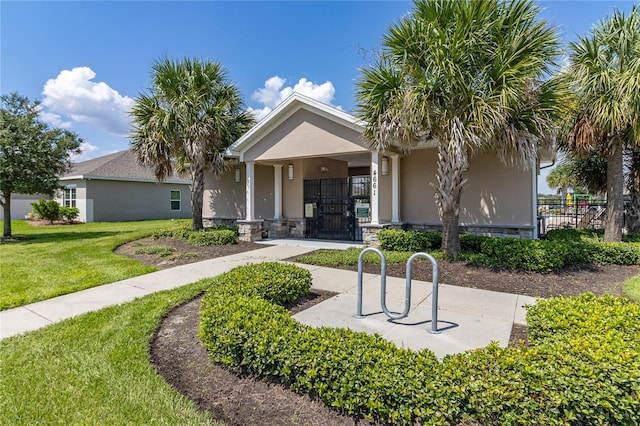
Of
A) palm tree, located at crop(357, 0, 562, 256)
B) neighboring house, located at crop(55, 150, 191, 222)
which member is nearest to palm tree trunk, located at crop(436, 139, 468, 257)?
palm tree, located at crop(357, 0, 562, 256)

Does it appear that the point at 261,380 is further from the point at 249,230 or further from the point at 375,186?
the point at 249,230

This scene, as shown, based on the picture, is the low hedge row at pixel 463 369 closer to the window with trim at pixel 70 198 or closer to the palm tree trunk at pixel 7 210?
the palm tree trunk at pixel 7 210

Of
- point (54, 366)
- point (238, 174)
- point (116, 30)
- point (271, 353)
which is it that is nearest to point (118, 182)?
point (238, 174)

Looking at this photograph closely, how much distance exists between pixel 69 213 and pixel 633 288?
25973mm

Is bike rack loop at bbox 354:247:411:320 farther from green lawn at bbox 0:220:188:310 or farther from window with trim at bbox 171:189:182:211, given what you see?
window with trim at bbox 171:189:182:211

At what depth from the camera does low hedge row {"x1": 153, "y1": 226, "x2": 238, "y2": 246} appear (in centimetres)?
1124

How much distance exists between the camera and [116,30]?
10.2 meters

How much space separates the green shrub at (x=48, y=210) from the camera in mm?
19859

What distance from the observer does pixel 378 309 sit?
4828mm

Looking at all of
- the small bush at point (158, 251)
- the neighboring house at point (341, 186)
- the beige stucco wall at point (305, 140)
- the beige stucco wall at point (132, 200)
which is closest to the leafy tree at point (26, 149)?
the small bush at point (158, 251)

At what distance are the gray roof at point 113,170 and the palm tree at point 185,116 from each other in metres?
9.05

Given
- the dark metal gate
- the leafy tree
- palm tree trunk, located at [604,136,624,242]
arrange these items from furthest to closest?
the dark metal gate, the leafy tree, palm tree trunk, located at [604,136,624,242]

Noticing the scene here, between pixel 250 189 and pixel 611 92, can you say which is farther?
pixel 250 189

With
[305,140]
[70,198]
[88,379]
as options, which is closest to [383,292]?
[88,379]
